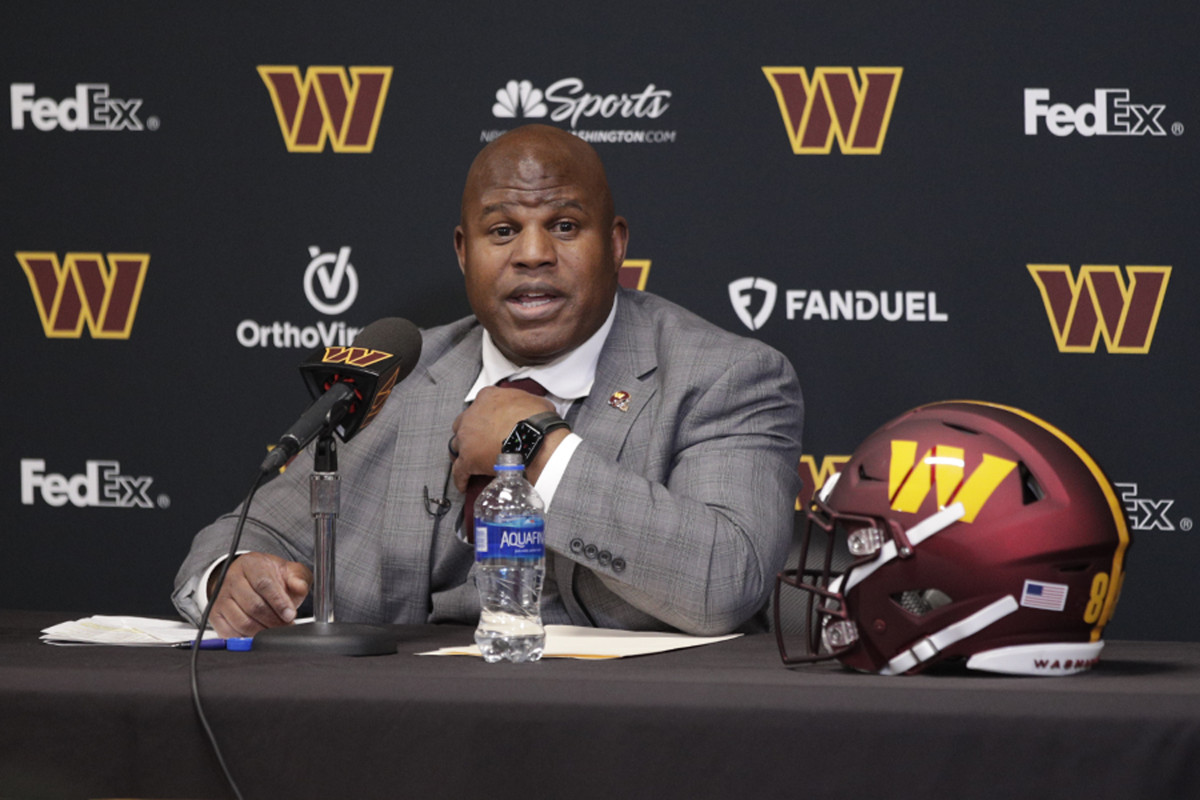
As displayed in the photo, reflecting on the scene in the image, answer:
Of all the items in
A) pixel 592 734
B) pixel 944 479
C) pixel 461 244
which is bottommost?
pixel 592 734

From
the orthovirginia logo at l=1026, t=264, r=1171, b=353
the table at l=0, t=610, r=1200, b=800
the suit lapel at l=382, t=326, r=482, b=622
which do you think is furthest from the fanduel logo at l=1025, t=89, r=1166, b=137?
the table at l=0, t=610, r=1200, b=800

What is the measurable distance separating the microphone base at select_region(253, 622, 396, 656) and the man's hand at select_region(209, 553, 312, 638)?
0.21 meters

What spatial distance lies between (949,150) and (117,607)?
7.52 feet

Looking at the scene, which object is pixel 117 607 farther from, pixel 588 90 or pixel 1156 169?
pixel 1156 169

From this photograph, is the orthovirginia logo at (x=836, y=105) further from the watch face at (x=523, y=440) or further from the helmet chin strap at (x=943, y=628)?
the helmet chin strap at (x=943, y=628)

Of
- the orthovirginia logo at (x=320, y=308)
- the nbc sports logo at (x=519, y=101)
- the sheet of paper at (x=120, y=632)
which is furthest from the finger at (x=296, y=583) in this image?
the nbc sports logo at (x=519, y=101)

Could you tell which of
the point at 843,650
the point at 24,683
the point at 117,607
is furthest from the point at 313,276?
the point at 843,650

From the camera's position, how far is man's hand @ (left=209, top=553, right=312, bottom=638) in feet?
5.90

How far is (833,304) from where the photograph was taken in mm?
2854

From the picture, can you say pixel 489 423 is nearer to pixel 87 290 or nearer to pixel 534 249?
pixel 534 249

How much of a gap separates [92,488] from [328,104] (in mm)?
1119

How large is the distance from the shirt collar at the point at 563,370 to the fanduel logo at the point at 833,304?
601 millimetres

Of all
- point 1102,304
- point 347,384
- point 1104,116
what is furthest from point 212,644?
point 1104,116

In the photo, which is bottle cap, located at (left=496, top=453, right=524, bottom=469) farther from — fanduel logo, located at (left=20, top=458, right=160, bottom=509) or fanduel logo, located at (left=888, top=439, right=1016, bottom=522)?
fanduel logo, located at (left=20, top=458, right=160, bottom=509)
